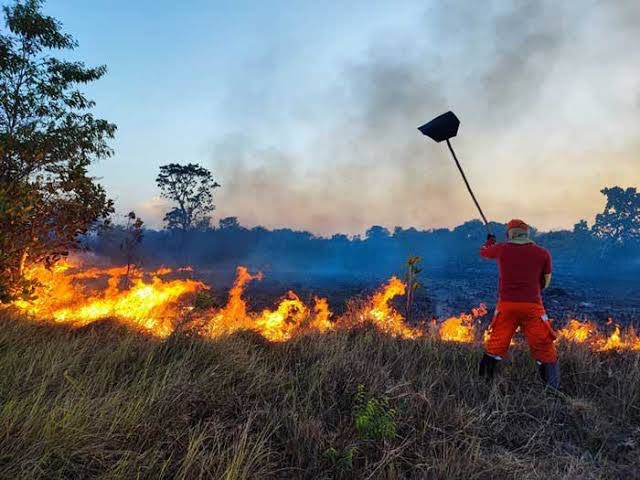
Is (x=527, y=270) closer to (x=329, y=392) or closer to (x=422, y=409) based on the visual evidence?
(x=422, y=409)

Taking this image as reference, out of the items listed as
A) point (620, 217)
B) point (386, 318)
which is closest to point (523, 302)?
point (386, 318)

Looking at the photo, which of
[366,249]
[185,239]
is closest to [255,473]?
[185,239]

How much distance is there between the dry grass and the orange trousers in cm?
42

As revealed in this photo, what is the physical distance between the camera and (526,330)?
4.41m

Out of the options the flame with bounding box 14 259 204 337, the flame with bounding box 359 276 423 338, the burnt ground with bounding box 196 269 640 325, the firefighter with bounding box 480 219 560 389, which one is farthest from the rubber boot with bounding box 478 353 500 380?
the burnt ground with bounding box 196 269 640 325

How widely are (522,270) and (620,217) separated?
1593 inches

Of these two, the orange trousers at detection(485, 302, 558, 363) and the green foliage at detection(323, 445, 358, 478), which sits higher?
the orange trousers at detection(485, 302, 558, 363)

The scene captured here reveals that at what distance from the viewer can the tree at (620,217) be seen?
108 feet

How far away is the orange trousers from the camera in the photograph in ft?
14.1

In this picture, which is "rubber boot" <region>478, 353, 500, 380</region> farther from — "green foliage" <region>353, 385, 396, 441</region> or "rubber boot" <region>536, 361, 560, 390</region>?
→ "green foliage" <region>353, 385, 396, 441</region>

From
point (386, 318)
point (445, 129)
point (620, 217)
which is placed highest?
point (620, 217)

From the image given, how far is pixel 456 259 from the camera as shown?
45500 millimetres

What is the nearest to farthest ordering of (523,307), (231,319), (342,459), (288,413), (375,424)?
(342,459) < (375,424) < (288,413) < (523,307) < (231,319)

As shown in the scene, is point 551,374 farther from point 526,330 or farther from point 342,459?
point 342,459
